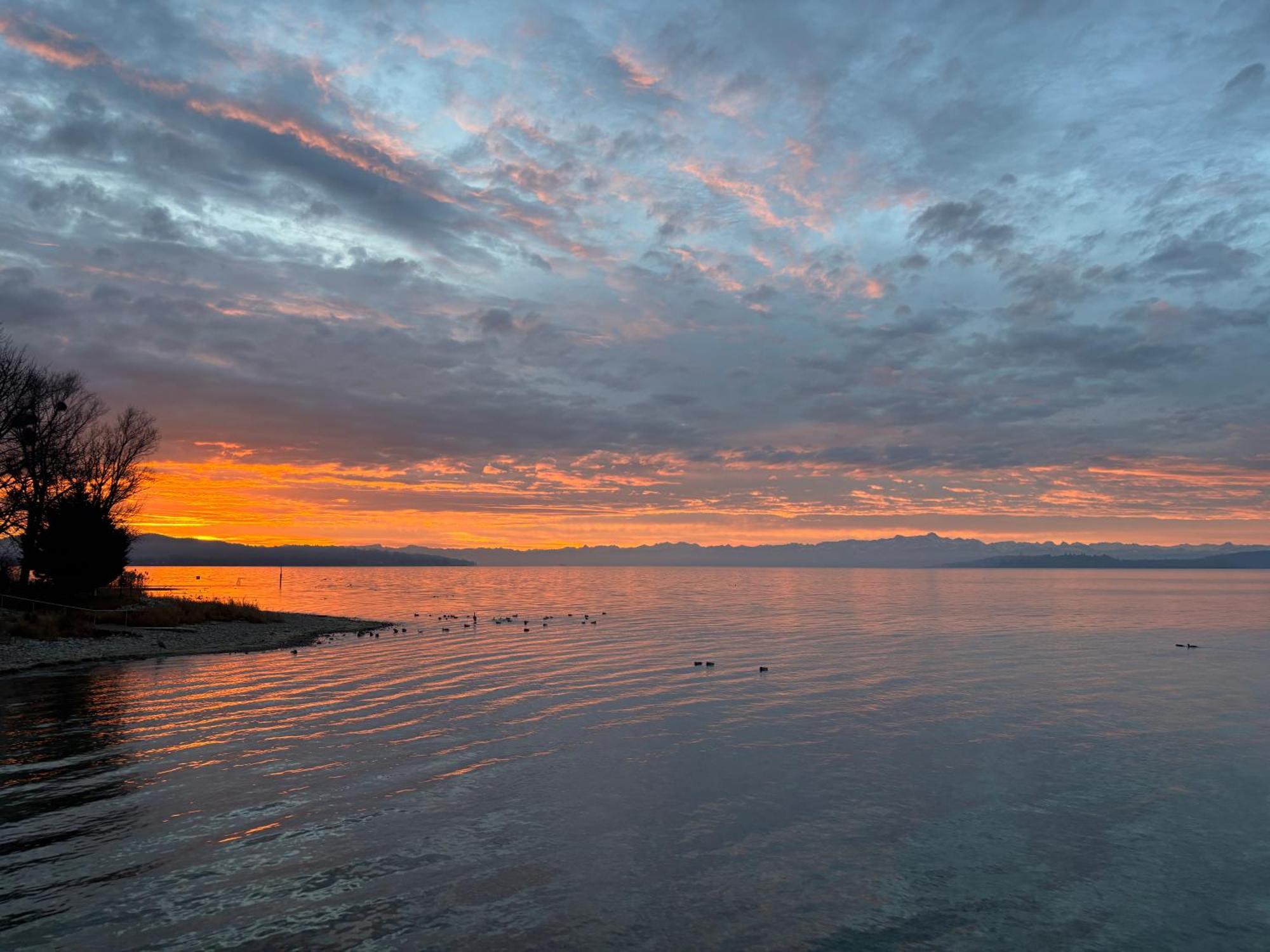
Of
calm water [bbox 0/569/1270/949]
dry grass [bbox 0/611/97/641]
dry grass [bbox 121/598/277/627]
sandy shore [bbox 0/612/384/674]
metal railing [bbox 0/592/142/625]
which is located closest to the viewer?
calm water [bbox 0/569/1270/949]

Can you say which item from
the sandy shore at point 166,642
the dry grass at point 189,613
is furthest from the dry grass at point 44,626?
the dry grass at point 189,613

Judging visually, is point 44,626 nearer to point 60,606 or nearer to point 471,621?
point 60,606

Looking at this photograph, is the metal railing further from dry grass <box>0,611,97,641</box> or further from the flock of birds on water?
the flock of birds on water

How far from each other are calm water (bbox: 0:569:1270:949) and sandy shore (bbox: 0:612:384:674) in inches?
187

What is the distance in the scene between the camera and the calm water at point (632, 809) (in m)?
12.0

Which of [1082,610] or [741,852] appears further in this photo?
[1082,610]

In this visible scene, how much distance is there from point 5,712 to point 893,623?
6777cm

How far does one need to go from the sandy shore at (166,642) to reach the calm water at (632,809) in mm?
4757

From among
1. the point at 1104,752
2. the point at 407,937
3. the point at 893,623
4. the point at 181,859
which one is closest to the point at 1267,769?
the point at 1104,752

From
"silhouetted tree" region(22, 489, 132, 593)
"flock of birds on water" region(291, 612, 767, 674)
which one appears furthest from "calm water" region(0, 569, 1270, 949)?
"silhouetted tree" region(22, 489, 132, 593)

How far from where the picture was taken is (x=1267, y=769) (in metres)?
21.7

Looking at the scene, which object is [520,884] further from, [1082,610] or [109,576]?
[1082,610]

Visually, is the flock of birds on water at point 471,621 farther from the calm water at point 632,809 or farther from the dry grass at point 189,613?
the calm water at point 632,809

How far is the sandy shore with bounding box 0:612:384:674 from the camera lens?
133 feet
